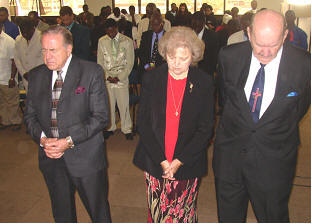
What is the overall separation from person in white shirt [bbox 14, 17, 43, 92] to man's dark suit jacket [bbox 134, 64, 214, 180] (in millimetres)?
3321

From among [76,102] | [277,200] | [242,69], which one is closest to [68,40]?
[76,102]

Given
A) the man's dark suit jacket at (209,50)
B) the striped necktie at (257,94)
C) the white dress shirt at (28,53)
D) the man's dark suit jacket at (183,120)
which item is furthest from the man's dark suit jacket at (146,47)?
the striped necktie at (257,94)

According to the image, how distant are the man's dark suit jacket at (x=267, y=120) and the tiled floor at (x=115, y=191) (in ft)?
4.22

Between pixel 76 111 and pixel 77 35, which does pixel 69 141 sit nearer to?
pixel 76 111

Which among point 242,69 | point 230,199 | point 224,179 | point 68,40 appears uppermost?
point 68,40

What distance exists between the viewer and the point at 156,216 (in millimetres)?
2354

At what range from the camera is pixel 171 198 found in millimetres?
2297

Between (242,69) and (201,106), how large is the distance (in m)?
0.37

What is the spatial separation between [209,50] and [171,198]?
11.1 ft

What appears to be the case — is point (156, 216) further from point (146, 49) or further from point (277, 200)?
point (146, 49)

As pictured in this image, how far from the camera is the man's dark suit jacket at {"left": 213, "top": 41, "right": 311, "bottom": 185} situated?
1943mm

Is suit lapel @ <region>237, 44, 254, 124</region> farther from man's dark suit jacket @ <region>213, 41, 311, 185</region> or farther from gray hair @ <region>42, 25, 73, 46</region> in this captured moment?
gray hair @ <region>42, 25, 73, 46</region>

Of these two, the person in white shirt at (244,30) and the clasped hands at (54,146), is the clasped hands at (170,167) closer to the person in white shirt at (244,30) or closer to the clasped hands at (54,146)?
the clasped hands at (54,146)

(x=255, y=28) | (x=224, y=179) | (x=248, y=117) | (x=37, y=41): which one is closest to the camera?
(x=255, y=28)
